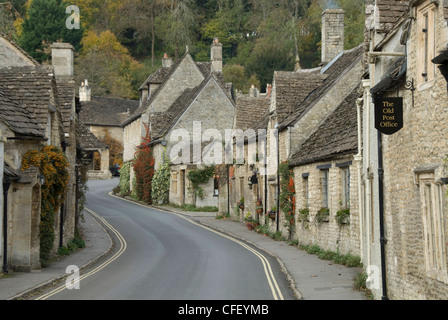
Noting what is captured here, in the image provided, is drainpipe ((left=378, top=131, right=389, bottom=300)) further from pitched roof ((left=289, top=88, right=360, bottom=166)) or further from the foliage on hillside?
the foliage on hillside

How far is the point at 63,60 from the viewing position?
29.5m

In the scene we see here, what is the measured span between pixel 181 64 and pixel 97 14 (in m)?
40.5

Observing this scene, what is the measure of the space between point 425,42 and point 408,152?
201 cm

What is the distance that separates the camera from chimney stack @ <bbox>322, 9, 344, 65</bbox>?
3244 centimetres

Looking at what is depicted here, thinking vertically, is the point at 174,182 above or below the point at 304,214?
above

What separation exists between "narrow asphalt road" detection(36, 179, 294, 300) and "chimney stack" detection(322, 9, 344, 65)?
11605mm

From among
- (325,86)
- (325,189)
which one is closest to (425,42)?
(325,189)

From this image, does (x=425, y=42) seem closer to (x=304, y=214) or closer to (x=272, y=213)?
(x=304, y=214)

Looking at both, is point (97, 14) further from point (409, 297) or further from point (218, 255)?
point (409, 297)

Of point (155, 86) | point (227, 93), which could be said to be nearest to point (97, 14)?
point (155, 86)

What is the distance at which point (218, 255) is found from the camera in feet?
71.8

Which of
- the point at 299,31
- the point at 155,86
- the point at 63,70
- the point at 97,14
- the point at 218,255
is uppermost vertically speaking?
the point at 97,14

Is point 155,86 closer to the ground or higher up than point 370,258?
higher up

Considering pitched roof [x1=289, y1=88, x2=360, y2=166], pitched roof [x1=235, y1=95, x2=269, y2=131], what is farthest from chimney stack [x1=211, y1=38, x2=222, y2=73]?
pitched roof [x1=289, y1=88, x2=360, y2=166]
